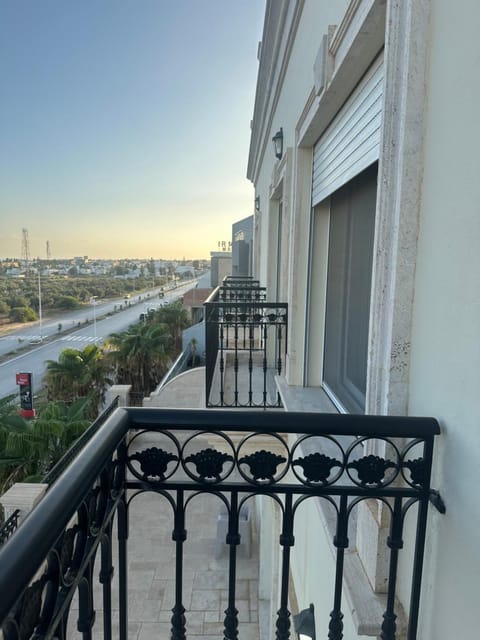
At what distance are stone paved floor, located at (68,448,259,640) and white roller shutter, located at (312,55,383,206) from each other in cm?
528

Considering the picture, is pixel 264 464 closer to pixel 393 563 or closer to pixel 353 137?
pixel 393 563

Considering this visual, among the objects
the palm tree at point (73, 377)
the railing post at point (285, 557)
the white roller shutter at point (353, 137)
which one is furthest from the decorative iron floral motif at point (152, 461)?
the palm tree at point (73, 377)

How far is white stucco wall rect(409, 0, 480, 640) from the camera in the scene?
2.94ft

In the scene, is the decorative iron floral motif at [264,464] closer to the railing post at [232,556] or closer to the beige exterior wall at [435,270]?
the railing post at [232,556]

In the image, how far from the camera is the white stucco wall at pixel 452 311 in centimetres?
90

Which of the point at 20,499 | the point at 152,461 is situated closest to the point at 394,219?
the point at 152,461

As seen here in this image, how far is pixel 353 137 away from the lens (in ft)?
6.61

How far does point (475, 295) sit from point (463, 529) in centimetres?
57

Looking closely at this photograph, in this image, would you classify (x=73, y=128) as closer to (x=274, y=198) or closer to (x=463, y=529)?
(x=274, y=198)

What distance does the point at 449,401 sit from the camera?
1.00m

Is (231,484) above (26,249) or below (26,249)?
below

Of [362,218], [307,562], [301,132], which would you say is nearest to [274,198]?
[301,132]

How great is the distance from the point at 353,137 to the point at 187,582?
621cm

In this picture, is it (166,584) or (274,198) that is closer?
(166,584)
